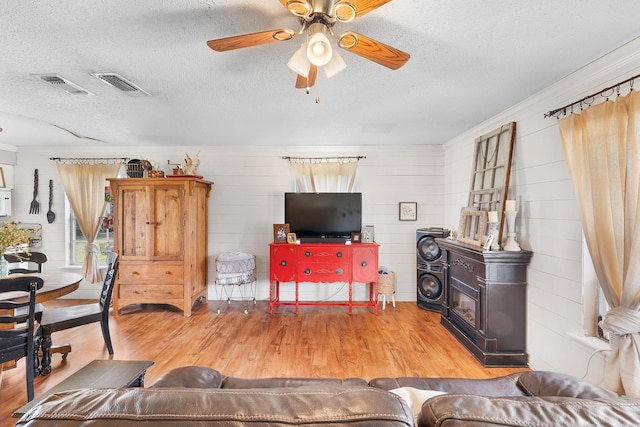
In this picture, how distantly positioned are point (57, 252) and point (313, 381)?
5318 millimetres

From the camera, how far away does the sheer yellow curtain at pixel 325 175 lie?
4547 mm

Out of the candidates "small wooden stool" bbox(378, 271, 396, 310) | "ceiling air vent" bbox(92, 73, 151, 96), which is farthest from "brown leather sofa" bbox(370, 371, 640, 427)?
"small wooden stool" bbox(378, 271, 396, 310)

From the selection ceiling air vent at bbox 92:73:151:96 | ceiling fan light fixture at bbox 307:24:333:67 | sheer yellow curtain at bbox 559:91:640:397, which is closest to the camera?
ceiling fan light fixture at bbox 307:24:333:67

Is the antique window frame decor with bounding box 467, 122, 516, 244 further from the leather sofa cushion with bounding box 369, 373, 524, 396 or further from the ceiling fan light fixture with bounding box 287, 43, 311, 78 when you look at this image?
the ceiling fan light fixture with bounding box 287, 43, 311, 78

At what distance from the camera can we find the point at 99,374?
151cm

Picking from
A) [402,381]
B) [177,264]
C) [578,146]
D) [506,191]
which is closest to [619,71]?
[578,146]

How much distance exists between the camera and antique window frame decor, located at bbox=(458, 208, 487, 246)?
10.1ft

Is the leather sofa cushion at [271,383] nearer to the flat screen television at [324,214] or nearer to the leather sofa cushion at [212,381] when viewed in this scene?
the leather sofa cushion at [212,381]

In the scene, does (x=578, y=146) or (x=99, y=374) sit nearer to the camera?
(x=99, y=374)

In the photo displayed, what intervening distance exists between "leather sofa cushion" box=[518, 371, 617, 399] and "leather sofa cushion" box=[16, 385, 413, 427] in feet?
2.91

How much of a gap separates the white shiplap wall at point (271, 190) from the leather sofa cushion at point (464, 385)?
325cm

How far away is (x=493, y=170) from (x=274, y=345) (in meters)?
2.94

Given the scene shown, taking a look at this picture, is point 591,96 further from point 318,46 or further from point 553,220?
point 318,46

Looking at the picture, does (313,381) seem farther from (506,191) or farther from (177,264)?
(177,264)
